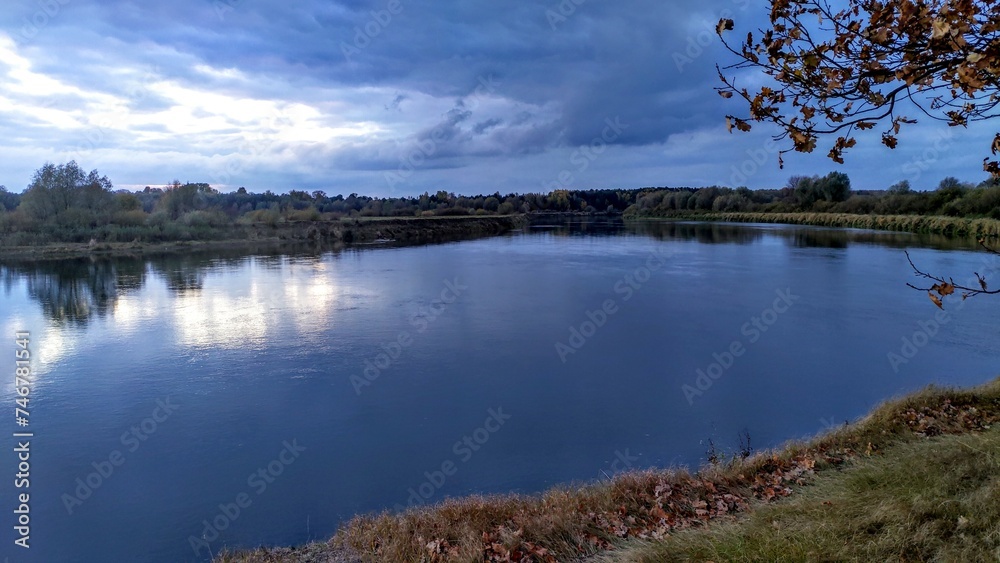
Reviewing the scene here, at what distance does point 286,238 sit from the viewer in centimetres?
3728

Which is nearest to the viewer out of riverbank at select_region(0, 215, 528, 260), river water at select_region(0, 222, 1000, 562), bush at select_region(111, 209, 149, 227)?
river water at select_region(0, 222, 1000, 562)

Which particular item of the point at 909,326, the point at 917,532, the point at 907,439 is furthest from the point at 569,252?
the point at 917,532

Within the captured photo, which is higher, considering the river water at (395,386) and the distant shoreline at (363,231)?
the distant shoreline at (363,231)

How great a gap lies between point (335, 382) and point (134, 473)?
2.97m

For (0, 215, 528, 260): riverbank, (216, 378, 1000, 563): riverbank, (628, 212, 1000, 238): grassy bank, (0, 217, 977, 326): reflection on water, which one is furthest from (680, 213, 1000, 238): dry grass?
(0, 215, 528, 260): riverbank

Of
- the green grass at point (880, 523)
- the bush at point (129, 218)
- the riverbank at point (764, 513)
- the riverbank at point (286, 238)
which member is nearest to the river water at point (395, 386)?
the riverbank at point (764, 513)

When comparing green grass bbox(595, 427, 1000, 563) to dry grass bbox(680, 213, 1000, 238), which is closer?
green grass bbox(595, 427, 1000, 563)

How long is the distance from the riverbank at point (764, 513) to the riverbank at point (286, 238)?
29073 millimetres

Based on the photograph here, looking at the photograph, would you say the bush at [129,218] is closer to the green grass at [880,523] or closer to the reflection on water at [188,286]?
the reflection on water at [188,286]

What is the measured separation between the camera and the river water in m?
5.35

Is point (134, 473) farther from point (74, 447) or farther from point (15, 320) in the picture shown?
point (15, 320)

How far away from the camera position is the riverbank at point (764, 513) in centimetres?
285

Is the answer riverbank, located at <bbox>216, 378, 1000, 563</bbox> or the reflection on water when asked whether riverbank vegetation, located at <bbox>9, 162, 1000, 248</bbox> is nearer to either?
the reflection on water

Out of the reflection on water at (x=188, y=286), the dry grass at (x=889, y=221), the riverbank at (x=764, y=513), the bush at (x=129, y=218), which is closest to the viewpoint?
the riverbank at (x=764, y=513)
